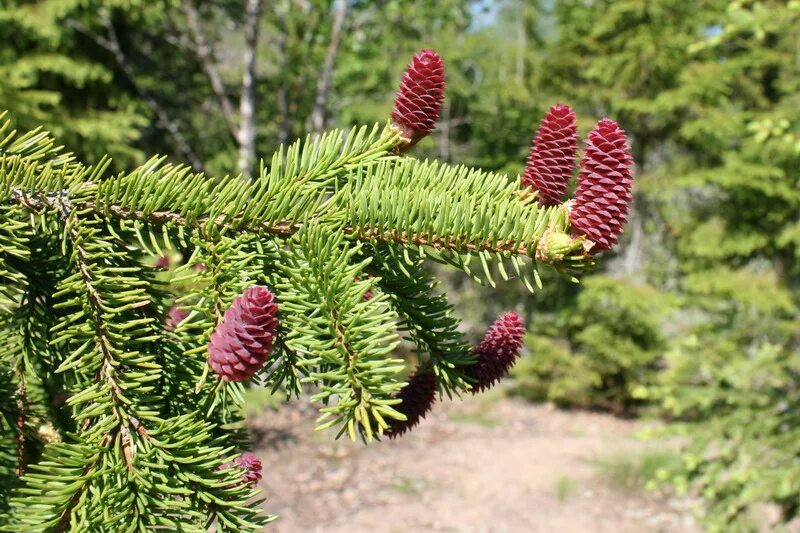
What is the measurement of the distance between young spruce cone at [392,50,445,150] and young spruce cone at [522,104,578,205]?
0.15 m

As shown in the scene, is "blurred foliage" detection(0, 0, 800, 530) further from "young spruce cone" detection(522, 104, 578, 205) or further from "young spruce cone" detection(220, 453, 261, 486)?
"young spruce cone" detection(220, 453, 261, 486)

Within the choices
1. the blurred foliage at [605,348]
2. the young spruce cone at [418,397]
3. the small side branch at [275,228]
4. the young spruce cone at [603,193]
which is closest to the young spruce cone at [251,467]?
the young spruce cone at [418,397]

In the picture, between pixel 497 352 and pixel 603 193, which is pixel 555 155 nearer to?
pixel 603 193

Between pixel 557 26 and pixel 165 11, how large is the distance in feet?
25.7

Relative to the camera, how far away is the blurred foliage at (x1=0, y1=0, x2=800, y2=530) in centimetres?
882

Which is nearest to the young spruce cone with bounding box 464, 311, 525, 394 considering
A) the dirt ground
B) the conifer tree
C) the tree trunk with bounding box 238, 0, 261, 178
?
the conifer tree

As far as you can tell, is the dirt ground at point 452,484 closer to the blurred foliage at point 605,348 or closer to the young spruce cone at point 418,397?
the blurred foliage at point 605,348

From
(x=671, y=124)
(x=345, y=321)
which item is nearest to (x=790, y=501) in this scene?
(x=345, y=321)

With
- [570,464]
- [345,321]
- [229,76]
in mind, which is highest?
[345,321]

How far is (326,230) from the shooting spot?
0.73 m

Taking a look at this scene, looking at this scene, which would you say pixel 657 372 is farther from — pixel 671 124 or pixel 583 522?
pixel 583 522

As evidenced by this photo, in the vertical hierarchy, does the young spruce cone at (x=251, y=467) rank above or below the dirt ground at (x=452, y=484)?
above

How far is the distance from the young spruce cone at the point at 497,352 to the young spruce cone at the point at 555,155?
173mm

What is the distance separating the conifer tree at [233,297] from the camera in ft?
2.16
